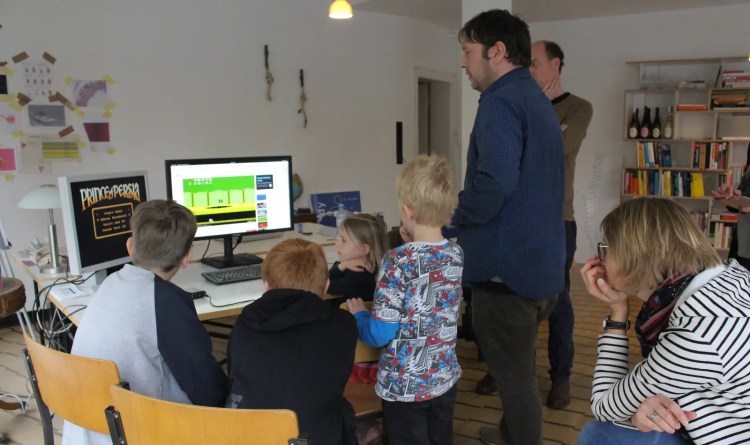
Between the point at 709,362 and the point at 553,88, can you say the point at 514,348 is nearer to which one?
the point at 709,362

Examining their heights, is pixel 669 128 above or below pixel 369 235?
above

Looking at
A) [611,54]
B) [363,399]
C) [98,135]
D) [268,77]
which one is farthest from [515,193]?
[611,54]

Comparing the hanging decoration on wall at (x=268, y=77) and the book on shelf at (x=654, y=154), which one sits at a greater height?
the hanging decoration on wall at (x=268, y=77)

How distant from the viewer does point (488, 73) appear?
190 cm

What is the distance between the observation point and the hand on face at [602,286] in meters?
1.39

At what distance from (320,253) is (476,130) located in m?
0.63

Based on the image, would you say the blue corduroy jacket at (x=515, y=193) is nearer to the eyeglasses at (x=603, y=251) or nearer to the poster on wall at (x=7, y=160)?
the eyeglasses at (x=603, y=251)

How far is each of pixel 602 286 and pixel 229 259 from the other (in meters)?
1.72

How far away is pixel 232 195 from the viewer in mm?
2639

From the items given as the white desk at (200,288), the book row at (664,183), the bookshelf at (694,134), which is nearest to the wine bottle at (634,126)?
the bookshelf at (694,134)

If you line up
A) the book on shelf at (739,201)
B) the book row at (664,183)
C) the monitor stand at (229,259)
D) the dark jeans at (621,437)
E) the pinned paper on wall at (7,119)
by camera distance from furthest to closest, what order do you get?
the book row at (664,183), the pinned paper on wall at (7,119), the book on shelf at (739,201), the monitor stand at (229,259), the dark jeans at (621,437)

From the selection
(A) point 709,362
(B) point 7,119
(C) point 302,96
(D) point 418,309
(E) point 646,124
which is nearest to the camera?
(A) point 709,362

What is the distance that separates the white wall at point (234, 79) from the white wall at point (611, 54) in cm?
161

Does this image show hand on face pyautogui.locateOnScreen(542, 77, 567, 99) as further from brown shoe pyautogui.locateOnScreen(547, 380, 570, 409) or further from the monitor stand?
the monitor stand
